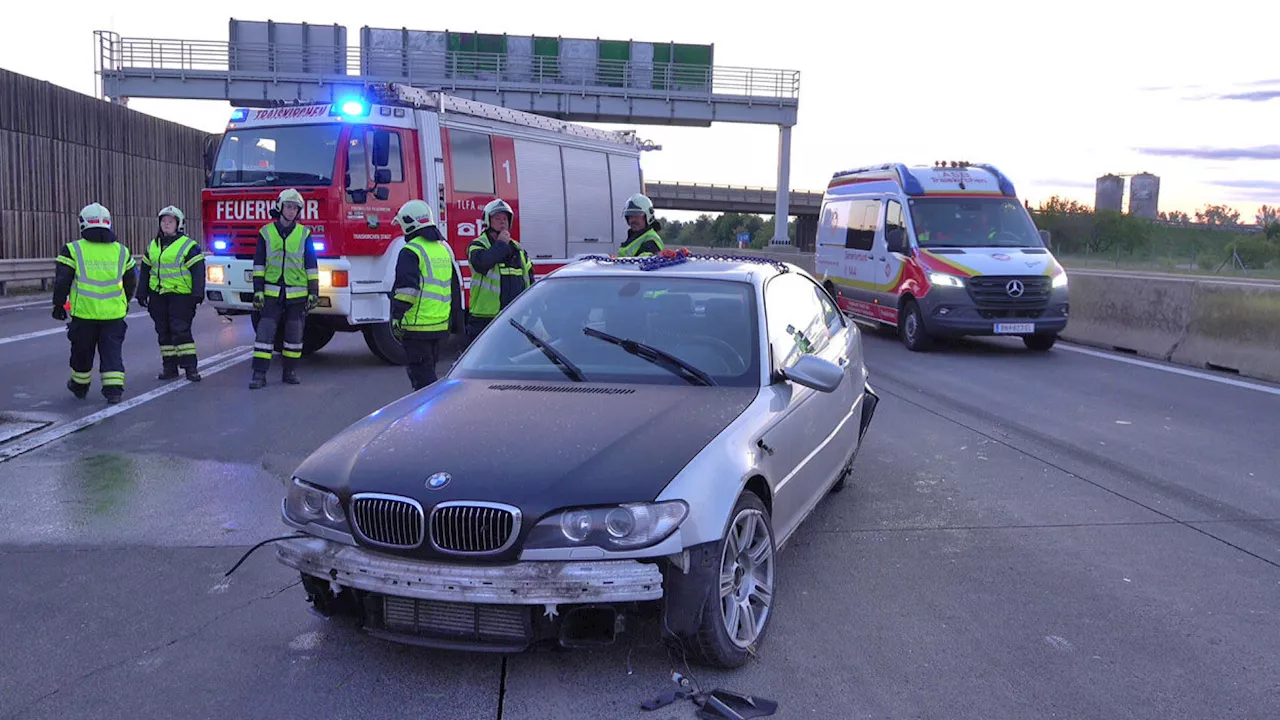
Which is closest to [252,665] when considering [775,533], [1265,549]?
[775,533]

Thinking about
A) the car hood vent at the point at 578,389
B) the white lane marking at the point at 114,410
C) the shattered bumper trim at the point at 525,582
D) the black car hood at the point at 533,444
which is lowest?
the white lane marking at the point at 114,410

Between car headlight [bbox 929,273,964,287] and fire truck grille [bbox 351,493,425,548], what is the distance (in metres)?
11.3

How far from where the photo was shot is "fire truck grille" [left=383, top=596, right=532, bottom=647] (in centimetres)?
354

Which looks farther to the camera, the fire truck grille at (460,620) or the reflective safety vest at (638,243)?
the reflective safety vest at (638,243)

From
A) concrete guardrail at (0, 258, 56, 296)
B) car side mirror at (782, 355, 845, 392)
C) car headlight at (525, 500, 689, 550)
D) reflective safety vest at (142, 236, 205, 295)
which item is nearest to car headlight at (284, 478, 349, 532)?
car headlight at (525, 500, 689, 550)

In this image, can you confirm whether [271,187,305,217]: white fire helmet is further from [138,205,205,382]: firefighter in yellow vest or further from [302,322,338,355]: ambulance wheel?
[302,322,338,355]: ambulance wheel

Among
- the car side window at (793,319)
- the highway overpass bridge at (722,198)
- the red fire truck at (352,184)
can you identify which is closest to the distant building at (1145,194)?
the highway overpass bridge at (722,198)

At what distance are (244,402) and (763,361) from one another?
21.0 feet

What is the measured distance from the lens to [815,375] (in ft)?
15.5

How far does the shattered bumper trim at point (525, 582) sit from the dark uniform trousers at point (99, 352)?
705 cm

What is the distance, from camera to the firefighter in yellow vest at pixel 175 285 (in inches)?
417

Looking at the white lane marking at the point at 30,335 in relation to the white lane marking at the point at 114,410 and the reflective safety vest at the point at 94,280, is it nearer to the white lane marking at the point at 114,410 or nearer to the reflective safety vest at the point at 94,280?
the white lane marking at the point at 114,410

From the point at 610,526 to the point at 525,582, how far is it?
1.09 ft

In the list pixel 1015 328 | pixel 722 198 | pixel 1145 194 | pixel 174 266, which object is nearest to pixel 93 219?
pixel 174 266
